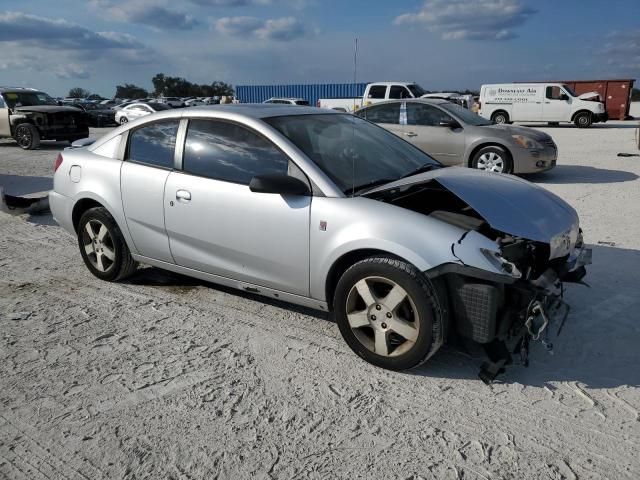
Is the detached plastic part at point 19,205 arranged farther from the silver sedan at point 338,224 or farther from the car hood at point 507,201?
the car hood at point 507,201

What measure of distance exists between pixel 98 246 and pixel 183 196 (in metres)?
1.27

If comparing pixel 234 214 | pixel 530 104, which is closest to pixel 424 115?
pixel 234 214

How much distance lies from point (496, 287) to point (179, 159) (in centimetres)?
256

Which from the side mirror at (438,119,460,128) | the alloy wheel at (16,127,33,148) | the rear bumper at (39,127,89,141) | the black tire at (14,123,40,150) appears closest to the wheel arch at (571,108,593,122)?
the side mirror at (438,119,460,128)

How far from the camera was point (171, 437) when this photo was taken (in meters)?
2.71

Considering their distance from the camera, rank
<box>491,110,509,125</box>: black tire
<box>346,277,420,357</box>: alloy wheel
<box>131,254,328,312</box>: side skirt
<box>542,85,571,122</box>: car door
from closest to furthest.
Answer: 1. <box>346,277,420,357</box>: alloy wheel
2. <box>131,254,328,312</box>: side skirt
3. <box>542,85,571,122</box>: car door
4. <box>491,110,509,125</box>: black tire

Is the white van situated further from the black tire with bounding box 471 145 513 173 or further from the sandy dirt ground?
the sandy dirt ground

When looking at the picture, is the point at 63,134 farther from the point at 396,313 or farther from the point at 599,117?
the point at 599,117

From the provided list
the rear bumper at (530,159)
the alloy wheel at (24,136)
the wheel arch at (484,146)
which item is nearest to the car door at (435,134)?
the wheel arch at (484,146)

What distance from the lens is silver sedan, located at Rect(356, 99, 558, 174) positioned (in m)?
9.58

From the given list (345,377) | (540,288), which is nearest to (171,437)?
(345,377)

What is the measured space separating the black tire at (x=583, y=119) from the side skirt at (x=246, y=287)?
1012 inches

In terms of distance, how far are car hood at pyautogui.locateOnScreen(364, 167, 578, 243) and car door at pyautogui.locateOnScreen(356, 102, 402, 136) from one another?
21.2 ft

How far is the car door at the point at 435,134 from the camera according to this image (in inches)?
387
